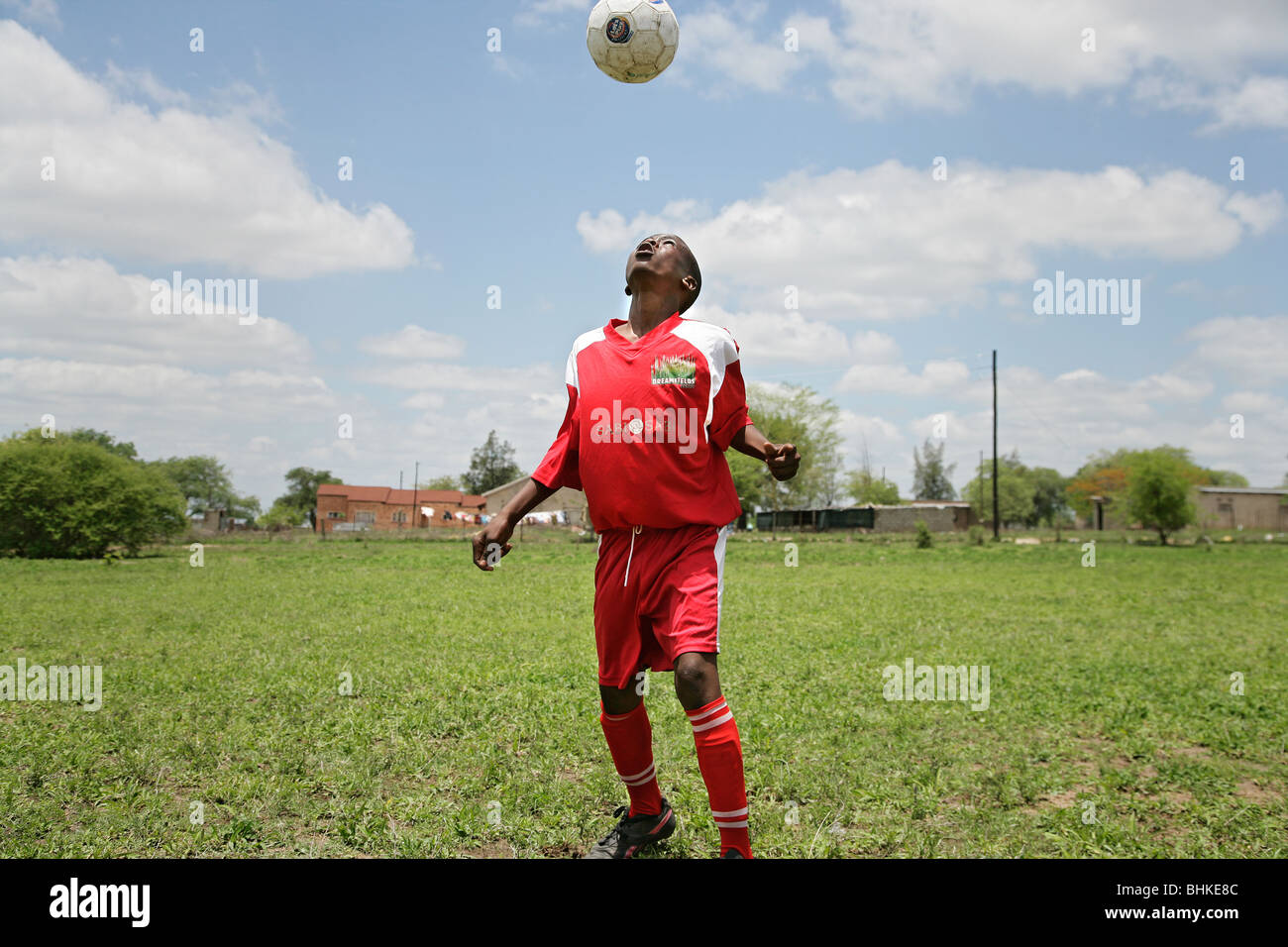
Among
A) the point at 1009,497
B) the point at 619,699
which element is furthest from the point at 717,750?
the point at 1009,497

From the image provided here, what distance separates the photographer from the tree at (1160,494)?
41.8 m

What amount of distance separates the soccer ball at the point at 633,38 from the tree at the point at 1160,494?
45972 millimetres

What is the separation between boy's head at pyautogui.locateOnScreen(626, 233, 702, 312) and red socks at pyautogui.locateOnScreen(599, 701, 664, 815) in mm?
1636

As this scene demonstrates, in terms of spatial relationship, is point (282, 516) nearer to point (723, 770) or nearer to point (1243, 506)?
point (723, 770)

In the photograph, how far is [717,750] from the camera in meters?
2.88

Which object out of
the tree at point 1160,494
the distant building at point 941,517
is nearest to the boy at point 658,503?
the tree at point 1160,494

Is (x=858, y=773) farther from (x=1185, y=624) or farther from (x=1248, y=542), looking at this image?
(x=1248, y=542)

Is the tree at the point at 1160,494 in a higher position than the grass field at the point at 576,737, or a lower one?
higher

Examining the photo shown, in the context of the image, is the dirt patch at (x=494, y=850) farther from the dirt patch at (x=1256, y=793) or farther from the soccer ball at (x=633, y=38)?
the dirt patch at (x=1256, y=793)

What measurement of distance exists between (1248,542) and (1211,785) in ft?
156

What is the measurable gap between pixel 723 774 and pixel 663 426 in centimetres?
122

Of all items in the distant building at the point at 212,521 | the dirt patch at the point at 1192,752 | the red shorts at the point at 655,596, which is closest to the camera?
the red shorts at the point at 655,596

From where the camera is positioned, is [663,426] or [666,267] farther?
[666,267]

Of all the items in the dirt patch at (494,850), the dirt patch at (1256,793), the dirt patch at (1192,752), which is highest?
the dirt patch at (494,850)
